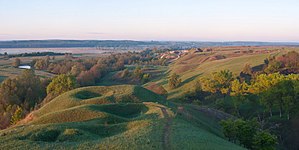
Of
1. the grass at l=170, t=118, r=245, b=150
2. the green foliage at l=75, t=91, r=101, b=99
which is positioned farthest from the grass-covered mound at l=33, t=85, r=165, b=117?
the grass at l=170, t=118, r=245, b=150

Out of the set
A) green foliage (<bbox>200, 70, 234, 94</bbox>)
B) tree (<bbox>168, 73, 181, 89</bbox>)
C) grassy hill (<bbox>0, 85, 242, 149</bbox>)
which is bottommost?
tree (<bbox>168, 73, 181, 89</bbox>)

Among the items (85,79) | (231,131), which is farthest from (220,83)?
(231,131)

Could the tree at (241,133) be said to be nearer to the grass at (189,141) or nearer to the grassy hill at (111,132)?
the grassy hill at (111,132)

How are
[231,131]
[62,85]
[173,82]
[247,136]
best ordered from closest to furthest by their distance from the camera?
[247,136]
[231,131]
[62,85]
[173,82]

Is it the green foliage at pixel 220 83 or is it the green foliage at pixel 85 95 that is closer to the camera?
the green foliage at pixel 85 95

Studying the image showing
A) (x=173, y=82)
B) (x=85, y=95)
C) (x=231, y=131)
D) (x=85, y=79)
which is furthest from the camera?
(x=173, y=82)

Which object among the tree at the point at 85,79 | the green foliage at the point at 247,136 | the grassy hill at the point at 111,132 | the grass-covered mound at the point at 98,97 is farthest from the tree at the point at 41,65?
the green foliage at the point at 247,136

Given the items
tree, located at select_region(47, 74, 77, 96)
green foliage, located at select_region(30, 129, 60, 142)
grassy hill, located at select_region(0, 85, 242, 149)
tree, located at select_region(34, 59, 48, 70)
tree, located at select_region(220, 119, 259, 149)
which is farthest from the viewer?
→ tree, located at select_region(34, 59, 48, 70)

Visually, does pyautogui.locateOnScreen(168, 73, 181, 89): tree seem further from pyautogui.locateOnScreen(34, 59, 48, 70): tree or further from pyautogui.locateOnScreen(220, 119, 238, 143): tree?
pyautogui.locateOnScreen(220, 119, 238, 143): tree

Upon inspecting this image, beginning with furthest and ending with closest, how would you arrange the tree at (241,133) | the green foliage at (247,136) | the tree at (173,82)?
the tree at (173,82)
the tree at (241,133)
the green foliage at (247,136)

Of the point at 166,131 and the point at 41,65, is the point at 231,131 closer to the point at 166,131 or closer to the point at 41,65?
the point at 166,131

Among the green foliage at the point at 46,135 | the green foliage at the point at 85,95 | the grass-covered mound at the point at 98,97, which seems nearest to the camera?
the green foliage at the point at 46,135

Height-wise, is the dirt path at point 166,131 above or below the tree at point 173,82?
above

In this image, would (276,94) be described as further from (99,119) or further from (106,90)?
(99,119)
